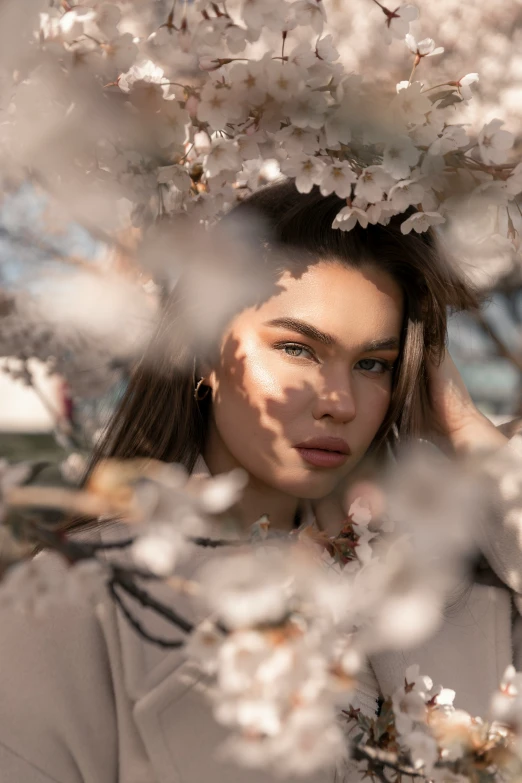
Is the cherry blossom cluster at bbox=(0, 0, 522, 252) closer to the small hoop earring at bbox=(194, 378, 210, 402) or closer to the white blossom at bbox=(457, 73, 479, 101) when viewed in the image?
the white blossom at bbox=(457, 73, 479, 101)

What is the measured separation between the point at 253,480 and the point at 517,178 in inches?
29.9

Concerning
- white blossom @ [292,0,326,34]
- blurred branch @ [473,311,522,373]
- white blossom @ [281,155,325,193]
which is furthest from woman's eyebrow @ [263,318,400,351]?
blurred branch @ [473,311,522,373]

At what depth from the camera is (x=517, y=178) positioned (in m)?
1.00

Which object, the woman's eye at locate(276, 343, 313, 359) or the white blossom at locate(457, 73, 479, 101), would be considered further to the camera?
the woman's eye at locate(276, 343, 313, 359)

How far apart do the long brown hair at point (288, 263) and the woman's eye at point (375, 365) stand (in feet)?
0.28

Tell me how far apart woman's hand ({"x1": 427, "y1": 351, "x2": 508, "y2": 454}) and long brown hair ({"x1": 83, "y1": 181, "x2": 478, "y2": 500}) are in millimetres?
125

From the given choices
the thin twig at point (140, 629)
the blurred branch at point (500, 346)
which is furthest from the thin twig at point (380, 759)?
the blurred branch at point (500, 346)

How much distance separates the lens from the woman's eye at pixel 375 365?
141 cm

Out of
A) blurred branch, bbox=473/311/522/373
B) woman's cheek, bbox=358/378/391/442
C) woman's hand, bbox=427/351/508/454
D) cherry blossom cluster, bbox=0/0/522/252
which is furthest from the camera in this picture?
blurred branch, bbox=473/311/522/373

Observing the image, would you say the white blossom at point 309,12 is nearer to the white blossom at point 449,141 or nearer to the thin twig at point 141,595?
the white blossom at point 449,141

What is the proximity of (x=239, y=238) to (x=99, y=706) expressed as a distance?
2.85 feet

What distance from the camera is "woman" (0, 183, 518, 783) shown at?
1.13 metres

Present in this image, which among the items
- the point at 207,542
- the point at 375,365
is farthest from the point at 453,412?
the point at 207,542

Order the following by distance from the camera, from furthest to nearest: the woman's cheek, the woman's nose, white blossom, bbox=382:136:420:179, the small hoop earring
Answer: the small hoop earring
the woman's cheek
the woman's nose
white blossom, bbox=382:136:420:179
